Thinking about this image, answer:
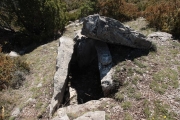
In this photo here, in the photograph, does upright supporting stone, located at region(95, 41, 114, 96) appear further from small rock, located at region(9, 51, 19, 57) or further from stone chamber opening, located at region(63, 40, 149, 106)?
small rock, located at region(9, 51, 19, 57)

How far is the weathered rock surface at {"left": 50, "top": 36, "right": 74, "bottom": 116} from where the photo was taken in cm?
760

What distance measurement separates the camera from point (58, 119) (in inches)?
258

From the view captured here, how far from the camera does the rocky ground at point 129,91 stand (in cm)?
667

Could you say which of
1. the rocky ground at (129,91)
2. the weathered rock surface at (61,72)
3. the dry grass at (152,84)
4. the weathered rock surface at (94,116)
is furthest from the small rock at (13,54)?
the weathered rock surface at (94,116)

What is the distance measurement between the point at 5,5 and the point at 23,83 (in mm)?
6696

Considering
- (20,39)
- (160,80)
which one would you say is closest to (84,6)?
(20,39)

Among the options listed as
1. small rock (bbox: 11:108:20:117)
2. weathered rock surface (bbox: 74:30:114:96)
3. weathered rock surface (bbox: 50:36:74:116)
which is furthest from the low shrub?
weathered rock surface (bbox: 74:30:114:96)

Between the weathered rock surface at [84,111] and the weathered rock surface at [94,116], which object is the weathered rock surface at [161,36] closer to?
the weathered rock surface at [84,111]

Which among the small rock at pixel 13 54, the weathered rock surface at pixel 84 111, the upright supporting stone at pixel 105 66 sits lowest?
the weathered rock surface at pixel 84 111

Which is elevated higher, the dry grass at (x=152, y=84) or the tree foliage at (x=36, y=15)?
the tree foliage at (x=36, y=15)

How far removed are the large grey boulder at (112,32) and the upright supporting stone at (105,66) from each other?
0.54 metres

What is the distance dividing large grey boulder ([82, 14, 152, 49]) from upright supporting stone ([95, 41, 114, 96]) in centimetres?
54

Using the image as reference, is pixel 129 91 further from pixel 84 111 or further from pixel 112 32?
pixel 112 32

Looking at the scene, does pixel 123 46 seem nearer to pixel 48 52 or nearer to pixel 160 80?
pixel 160 80
